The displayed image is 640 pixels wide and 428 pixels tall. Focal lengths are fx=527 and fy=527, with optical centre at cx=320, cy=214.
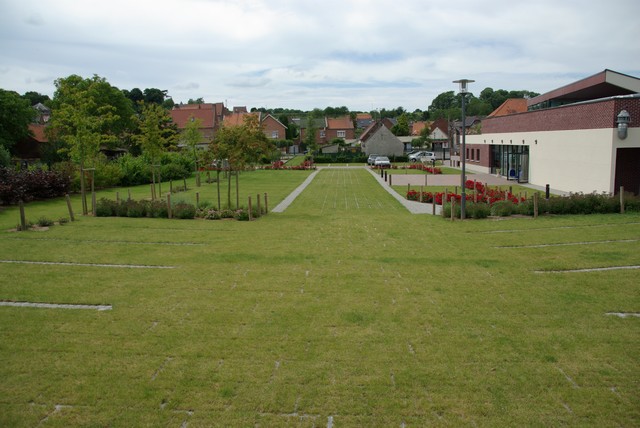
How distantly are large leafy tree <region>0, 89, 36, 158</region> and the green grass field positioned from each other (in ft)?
133

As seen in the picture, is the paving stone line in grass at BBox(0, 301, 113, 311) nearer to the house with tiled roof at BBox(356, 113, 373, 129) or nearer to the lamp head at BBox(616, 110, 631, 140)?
the lamp head at BBox(616, 110, 631, 140)

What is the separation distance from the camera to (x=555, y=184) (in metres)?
33.3

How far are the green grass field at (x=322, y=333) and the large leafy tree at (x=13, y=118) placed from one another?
40649 millimetres

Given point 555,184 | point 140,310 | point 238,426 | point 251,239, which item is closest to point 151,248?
point 251,239

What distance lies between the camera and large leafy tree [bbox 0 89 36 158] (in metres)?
49.8

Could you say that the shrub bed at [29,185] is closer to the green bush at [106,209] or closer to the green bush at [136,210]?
the green bush at [106,209]

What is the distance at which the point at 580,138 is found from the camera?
29766 mm

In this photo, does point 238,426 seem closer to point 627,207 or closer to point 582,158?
point 627,207

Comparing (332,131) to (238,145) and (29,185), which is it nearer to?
(29,185)

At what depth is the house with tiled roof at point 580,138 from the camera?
2631cm

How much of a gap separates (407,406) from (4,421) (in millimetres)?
4325

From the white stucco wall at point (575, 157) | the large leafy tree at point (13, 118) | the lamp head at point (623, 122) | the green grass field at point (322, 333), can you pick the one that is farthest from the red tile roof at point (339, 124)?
the green grass field at point (322, 333)

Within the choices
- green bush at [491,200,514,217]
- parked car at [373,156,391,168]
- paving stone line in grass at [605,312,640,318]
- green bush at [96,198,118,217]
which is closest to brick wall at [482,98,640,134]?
green bush at [491,200,514,217]

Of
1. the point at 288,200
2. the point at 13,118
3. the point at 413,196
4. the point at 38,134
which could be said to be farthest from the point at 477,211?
the point at 38,134
